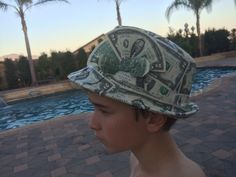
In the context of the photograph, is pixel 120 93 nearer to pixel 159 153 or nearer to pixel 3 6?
pixel 159 153

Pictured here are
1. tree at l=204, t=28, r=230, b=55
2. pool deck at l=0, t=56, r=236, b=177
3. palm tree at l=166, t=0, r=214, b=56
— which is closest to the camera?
pool deck at l=0, t=56, r=236, b=177

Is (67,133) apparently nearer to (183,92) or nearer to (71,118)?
(71,118)

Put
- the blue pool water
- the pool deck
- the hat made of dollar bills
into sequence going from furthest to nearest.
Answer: the blue pool water < the pool deck < the hat made of dollar bills

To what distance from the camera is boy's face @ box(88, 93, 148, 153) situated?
3.33 feet

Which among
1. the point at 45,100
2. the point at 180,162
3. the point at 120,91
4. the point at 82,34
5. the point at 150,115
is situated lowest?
the point at 45,100

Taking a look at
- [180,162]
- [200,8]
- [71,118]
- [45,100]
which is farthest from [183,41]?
[180,162]

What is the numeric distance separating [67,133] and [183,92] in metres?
5.06

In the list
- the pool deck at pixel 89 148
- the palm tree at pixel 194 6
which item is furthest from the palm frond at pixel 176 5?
the pool deck at pixel 89 148

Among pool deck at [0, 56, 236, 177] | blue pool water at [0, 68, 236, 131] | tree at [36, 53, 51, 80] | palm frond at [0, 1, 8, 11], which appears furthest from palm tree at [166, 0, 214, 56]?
pool deck at [0, 56, 236, 177]

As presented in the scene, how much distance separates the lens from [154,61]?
943 millimetres

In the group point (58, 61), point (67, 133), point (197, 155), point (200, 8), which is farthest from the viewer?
point (200, 8)

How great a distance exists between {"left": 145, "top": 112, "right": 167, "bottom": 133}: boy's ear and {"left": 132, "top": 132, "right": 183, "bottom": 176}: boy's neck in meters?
0.06

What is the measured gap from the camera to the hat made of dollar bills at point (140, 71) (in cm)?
95

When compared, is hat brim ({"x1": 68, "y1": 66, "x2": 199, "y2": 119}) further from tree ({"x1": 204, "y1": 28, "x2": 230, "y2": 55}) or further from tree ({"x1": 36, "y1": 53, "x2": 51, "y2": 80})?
tree ({"x1": 204, "y1": 28, "x2": 230, "y2": 55})
